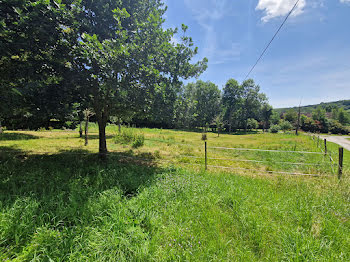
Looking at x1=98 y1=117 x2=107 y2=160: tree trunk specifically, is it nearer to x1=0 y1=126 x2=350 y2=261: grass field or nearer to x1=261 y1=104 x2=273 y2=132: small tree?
x1=0 y1=126 x2=350 y2=261: grass field

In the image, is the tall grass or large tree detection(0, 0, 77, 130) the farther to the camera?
large tree detection(0, 0, 77, 130)

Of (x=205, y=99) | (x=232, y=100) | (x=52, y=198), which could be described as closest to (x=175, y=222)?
(x=52, y=198)

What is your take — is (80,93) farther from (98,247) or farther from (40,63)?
(98,247)

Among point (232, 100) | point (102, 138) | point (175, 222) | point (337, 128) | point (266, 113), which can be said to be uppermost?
point (232, 100)

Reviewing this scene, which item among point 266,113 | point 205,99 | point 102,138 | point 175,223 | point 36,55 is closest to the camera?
point 175,223

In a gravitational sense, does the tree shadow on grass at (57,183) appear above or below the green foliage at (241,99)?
below

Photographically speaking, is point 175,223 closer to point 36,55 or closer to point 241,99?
point 36,55

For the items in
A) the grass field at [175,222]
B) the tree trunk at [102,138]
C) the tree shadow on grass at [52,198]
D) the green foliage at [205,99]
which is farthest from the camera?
the green foliage at [205,99]

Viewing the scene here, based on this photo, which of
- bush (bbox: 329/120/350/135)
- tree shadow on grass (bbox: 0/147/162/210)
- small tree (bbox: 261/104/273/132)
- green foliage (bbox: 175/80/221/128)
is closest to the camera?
tree shadow on grass (bbox: 0/147/162/210)

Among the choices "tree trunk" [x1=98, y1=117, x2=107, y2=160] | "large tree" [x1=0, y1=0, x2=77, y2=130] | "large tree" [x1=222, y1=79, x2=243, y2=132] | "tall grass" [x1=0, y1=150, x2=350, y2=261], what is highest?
"large tree" [x1=222, y1=79, x2=243, y2=132]

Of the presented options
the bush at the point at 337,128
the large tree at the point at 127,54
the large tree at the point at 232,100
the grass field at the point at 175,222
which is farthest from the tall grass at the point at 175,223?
the bush at the point at 337,128

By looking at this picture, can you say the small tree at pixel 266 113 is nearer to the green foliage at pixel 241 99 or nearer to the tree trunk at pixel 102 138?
the green foliage at pixel 241 99

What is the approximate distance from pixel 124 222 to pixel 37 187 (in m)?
3.38

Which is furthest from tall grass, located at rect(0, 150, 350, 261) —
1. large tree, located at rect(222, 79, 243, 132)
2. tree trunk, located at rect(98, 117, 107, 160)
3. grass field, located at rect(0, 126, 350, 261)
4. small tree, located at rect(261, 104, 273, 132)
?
small tree, located at rect(261, 104, 273, 132)
